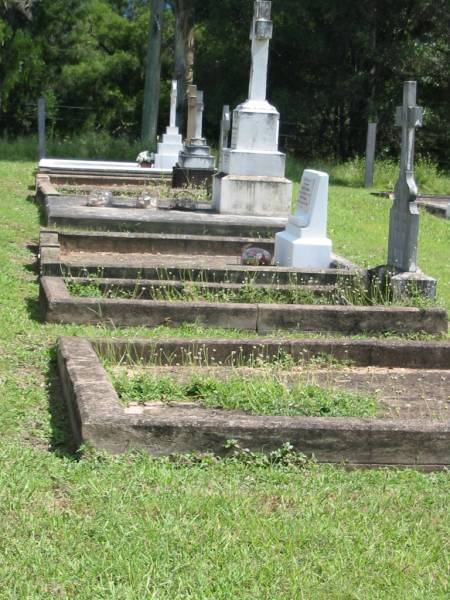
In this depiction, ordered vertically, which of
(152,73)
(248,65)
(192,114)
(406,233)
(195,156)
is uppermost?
(248,65)

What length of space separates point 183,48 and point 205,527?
27.9 m

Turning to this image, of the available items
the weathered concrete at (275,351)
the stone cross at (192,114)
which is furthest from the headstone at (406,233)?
the stone cross at (192,114)

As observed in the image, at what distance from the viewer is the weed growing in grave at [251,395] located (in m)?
5.62

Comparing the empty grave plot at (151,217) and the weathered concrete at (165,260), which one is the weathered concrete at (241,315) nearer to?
the weathered concrete at (165,260)

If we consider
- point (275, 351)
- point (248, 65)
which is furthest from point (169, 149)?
point (275, 351)

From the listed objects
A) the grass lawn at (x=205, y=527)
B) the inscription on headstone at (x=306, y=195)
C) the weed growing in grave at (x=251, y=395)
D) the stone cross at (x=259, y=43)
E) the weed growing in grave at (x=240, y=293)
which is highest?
the stone cross at (x=259, y=43)

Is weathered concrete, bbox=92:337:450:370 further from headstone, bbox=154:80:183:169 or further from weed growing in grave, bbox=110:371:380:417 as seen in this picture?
headstone, bbox=154:80:183:169

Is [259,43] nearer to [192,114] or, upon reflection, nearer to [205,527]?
[192,114]

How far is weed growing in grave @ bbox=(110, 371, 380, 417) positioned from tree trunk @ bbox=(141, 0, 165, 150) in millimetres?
23674

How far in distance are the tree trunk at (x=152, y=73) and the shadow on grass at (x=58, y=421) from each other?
23377 millimetres

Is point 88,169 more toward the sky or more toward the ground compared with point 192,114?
more toward the ground

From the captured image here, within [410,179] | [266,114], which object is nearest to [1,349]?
[410,179]

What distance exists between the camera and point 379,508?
4.34m

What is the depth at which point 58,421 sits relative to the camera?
5.51 metres
